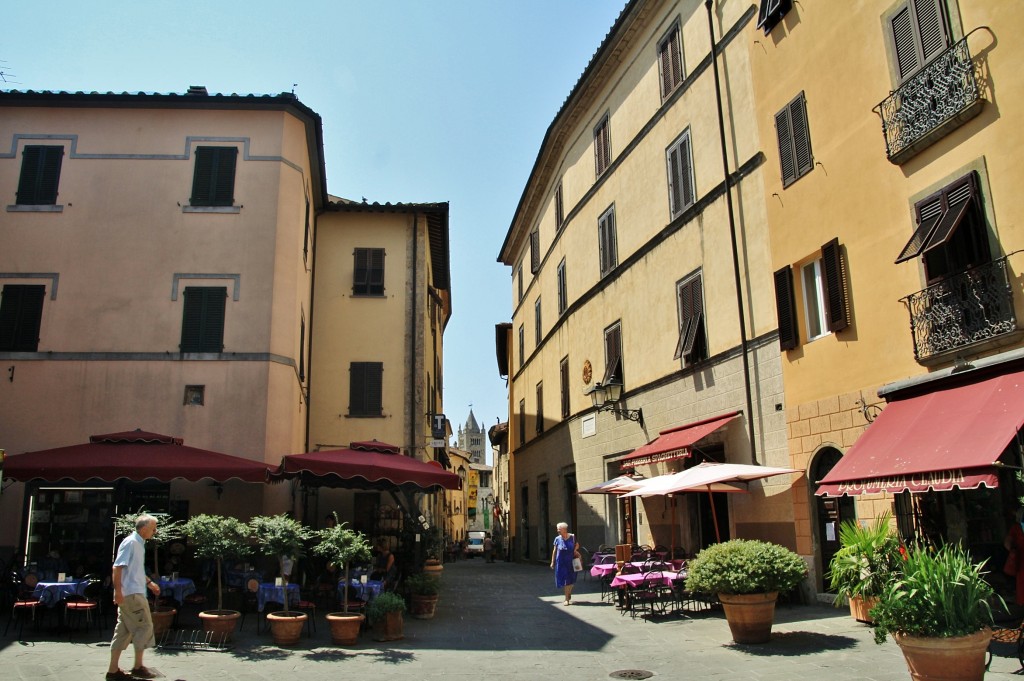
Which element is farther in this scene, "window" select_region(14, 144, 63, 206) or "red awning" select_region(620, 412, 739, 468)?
"window" select_region(14, 144, 63, 206)

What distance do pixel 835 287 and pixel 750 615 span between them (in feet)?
17.0

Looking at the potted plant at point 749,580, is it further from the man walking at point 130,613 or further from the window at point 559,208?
the window at point 559,208

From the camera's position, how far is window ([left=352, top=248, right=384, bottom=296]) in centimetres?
2164

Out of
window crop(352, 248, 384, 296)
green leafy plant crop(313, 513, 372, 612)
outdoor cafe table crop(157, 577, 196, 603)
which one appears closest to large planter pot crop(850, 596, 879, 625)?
green leafy plant crop(313, 513, 372, 612)

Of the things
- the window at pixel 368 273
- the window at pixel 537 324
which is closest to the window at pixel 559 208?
the window at pixel 537 324

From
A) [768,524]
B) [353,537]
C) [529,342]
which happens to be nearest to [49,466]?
[353,537]

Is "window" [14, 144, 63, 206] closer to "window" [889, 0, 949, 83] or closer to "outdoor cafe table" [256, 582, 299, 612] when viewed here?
"outdoor cafe table" [256, 582, 299, 612]

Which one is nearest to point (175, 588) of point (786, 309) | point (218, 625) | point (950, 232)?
point (218, 625)

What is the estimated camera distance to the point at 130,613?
8.12m

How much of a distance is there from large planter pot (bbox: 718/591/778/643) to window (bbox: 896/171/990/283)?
466 cm

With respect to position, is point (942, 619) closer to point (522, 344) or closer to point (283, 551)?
point (283, 551)

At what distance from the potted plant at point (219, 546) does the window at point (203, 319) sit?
21.1 feet

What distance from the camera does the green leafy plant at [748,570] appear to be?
364 inches

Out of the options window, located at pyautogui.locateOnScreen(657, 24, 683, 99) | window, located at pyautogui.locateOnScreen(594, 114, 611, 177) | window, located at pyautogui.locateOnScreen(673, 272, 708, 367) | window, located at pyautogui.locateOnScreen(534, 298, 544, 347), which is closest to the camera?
window, located at pyautogui.locateOnScreen(673, 272, 708, 367)
